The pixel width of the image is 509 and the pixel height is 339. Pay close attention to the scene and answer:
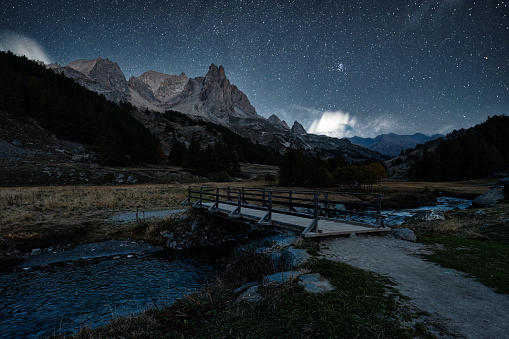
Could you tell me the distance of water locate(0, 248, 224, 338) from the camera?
793 cm

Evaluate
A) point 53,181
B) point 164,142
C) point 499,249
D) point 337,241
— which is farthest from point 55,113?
point 499,249

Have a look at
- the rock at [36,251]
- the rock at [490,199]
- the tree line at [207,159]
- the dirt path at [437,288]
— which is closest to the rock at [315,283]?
the dirt path at [437,288]

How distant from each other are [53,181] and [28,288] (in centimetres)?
4544

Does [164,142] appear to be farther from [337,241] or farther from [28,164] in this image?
[337,241]

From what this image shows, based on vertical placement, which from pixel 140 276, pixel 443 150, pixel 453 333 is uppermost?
pixel 443 150

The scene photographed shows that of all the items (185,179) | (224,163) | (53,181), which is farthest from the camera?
Result: (224,163)

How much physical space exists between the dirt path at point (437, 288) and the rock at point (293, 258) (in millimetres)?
1006

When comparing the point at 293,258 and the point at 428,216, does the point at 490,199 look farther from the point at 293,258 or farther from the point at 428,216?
the point at 293,258

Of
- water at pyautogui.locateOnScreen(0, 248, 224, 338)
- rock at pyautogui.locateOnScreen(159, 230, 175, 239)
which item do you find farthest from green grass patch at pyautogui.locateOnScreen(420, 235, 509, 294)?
rock at pyautogui.locateOnScreen(159, 230, 175, 239)

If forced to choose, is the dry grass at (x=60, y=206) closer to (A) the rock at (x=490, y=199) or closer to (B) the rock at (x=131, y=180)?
(B) the rock at (x=131, y=180)

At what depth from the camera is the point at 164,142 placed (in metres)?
158

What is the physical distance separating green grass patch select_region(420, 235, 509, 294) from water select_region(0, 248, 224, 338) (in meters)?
9.43

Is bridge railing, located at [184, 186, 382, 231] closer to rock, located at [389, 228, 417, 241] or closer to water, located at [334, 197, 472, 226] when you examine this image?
rock, located at [389, 228, 417, 241]

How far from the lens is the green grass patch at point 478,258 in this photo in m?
6.71
